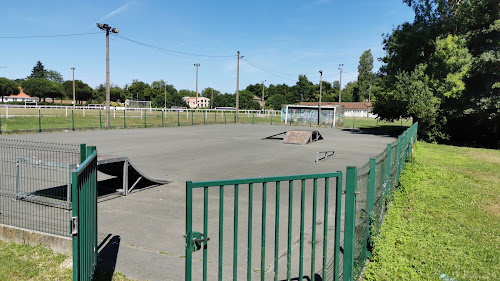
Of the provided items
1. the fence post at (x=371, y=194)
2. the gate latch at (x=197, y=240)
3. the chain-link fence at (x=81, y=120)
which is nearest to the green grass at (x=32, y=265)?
the gate latch at (x=197, y=240)

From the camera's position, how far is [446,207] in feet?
25.8

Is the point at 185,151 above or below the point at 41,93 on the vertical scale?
below

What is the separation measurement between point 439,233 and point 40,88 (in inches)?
4916

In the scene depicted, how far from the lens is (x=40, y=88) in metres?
110

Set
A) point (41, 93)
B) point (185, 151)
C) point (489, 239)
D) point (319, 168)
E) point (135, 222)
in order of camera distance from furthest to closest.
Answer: point (41, 93) < point (185, 151) < point (319, 168) < point (135, 222) < point (489, 239)

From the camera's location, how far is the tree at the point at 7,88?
4150 inches

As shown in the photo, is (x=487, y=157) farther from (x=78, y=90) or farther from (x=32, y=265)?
(x=78, y=90)

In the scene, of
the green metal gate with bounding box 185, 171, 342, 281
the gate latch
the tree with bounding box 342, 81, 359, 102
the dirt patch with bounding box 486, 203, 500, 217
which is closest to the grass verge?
the green metal gate with bounding box 185, 171, 342, 281

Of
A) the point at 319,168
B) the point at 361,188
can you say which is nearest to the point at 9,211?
the point at 361,188

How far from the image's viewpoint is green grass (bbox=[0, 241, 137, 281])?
4.29 meters

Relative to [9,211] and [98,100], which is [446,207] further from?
[98,100]

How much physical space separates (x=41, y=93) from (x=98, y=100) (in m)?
18.7

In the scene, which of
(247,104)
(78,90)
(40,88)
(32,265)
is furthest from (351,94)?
(32,265)

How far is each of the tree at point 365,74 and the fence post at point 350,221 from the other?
110817 millimetres
